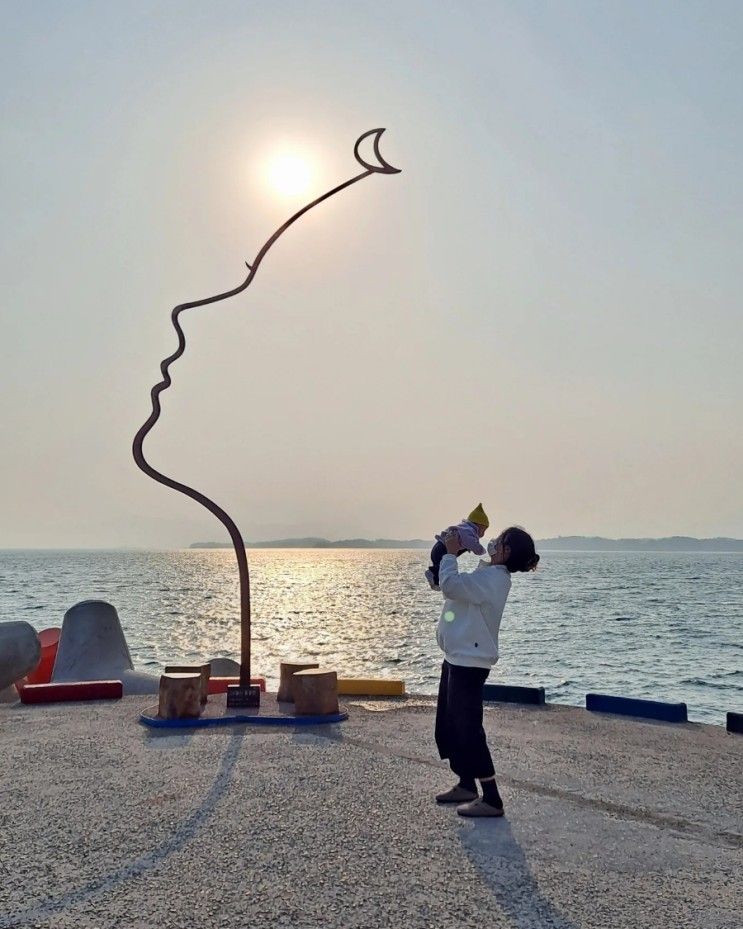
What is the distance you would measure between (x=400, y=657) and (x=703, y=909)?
30509 millimetres

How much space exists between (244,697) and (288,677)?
614mm

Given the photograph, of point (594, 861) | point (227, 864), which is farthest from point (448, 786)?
point (227, 864)

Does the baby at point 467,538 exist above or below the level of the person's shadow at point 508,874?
above

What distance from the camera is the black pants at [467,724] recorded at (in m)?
5.57

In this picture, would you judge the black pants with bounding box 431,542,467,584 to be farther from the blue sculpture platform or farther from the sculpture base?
the sculpture base

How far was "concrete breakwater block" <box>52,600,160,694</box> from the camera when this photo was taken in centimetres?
1276

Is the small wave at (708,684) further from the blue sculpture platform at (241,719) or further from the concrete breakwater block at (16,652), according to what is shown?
the blue sculpture platform at (241,719)

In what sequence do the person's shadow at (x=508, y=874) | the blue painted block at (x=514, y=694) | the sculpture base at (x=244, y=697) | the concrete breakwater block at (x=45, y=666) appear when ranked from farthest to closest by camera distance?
the concrete breakwater block at (x=45, y=666) → the blue painted block at (x=514, y=694) → the sculpture base at (x=244, y=697) → the person's shadow at (x=508, y=874)

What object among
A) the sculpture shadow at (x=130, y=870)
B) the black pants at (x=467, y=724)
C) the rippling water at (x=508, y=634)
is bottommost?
the rippling water at (x=508, y=634)

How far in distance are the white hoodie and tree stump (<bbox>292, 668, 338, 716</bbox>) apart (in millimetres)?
3643

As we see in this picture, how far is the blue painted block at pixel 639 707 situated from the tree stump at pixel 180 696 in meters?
4.46

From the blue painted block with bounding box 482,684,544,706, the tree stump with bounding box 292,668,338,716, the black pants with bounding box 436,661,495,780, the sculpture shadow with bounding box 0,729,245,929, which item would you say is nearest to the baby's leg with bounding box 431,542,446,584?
the black pants with bounding box 436,661,495,780

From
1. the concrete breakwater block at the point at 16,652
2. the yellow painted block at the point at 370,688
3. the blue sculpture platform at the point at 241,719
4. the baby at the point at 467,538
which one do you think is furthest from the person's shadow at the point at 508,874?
the concrete breakwater block at the point at 16,652

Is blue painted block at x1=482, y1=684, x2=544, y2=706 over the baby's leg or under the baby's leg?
under
